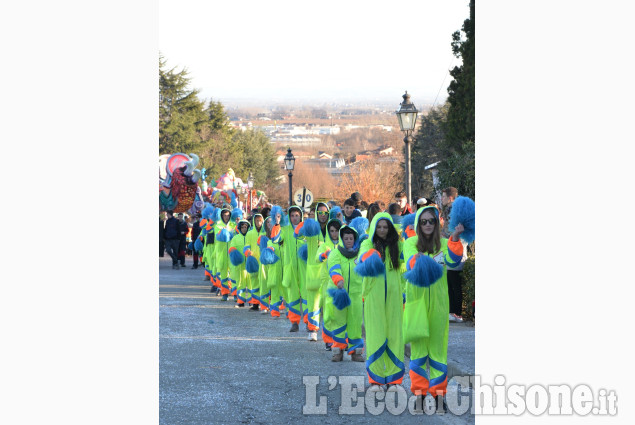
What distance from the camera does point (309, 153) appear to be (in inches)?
3182

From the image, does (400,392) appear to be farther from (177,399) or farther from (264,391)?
(177,399)

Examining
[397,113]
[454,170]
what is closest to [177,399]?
[397,113]

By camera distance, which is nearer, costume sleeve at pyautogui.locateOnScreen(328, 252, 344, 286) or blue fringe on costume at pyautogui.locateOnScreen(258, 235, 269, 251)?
costume sleeve at pyautogui.locateOnScreen(328, 252, 344, 286)

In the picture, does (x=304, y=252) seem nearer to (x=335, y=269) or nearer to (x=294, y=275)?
(x=294, y=275)

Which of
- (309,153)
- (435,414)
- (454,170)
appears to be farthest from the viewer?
(309,153)

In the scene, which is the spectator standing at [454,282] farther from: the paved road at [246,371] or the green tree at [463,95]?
the green tree at [463,95]

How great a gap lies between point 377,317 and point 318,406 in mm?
890

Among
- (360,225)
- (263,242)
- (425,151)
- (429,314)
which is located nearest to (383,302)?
(429,314)

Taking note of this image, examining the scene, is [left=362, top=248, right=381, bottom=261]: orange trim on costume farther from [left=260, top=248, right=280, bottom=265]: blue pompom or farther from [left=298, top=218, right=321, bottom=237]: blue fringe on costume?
[left=260, top=248, right=280, bottom=265]: blue pompom

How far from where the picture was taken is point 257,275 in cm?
1405

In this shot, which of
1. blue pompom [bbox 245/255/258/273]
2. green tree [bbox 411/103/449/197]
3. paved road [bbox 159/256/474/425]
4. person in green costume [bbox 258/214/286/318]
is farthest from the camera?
green tree [bbox 411/103/449/197]

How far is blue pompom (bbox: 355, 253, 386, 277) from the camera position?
720 cm

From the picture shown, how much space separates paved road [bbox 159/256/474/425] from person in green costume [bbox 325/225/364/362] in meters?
0.22

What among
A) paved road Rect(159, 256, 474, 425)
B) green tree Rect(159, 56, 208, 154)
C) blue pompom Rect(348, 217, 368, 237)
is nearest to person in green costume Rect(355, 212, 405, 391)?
paved road Rect(159, 256, 474, 425)
